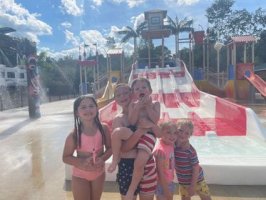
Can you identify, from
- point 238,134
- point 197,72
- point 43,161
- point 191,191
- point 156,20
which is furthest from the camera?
point 156,20

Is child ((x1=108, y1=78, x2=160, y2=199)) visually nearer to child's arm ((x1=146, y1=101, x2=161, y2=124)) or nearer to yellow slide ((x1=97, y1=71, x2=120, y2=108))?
child's arm ((x1=146, y1=101, x2=161, y2=124))

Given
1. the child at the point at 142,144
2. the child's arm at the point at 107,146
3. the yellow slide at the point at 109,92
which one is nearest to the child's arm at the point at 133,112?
the child at the point at 142,144

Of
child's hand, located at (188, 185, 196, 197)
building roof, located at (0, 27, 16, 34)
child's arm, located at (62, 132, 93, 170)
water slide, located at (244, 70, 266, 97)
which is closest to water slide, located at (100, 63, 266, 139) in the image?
child's hand, located at (188, 185, 196, 197)

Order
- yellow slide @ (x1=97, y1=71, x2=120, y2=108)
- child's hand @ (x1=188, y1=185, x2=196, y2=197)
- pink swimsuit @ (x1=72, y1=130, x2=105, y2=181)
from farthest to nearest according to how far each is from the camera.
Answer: yellow slide @ (x1=97, y1=71, x2=120, y2=108) < child's hand @ (x1=188, y1=185, x2=196, y2=197) < pink swimsuit @ (x1=72, y1=130, x2=105, y2=181)

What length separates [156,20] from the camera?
27391mm

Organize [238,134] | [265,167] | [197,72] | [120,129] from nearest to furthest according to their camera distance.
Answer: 1. [120,129]
2. [265,167]
3. [238,134]
4. [197,72]

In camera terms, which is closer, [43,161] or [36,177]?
[36,177]

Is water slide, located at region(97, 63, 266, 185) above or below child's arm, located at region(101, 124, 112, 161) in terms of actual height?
below

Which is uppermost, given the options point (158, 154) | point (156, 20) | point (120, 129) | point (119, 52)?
point (156, 20)

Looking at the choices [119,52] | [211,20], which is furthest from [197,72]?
[211,20]

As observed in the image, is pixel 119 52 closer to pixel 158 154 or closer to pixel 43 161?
pixel 43 161

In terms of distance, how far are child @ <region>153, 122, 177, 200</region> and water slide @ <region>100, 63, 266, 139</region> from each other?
136cm

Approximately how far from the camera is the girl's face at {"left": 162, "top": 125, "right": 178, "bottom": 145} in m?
2.86

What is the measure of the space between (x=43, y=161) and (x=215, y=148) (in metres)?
3.15
